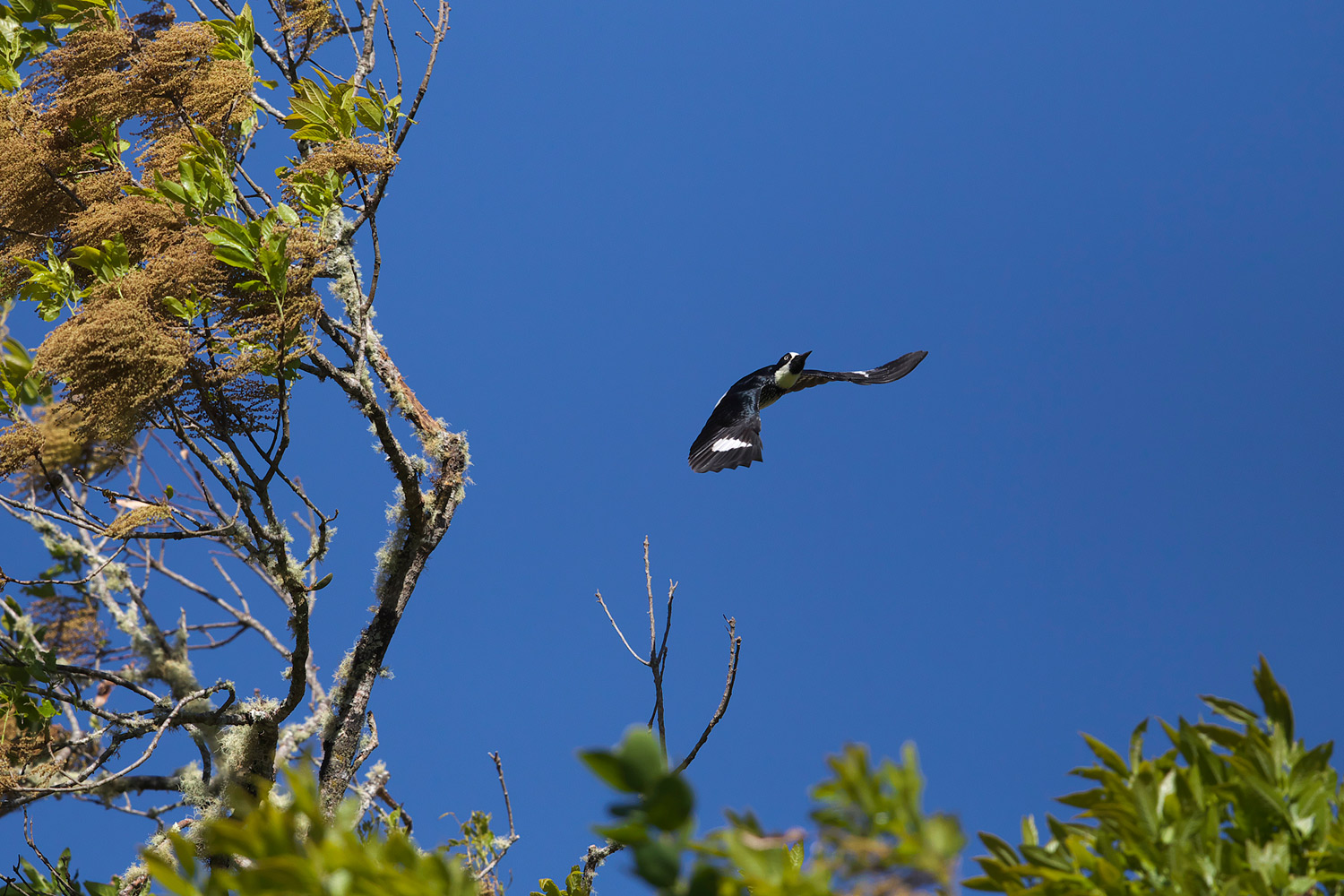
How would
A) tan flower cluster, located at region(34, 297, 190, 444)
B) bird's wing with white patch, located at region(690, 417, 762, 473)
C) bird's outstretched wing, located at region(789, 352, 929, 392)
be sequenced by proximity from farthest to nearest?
bird's outstretched wing, located at region(789, 352, 929, 392) → bird's wing with white patch, located at region(690, 417, 762, 473) → tan flower cluster, located at region(34, 297, 190, 444)

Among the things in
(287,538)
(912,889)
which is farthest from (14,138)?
(912,889)

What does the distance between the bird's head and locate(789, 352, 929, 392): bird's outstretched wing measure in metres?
0.07

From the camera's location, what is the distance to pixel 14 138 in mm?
2764

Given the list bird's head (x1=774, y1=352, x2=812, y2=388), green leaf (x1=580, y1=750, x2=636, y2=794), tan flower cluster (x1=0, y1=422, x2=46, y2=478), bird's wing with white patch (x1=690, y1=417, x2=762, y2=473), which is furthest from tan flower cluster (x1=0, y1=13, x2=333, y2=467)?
green leaf (x1=580, y1=750, x2=636, y2=794)

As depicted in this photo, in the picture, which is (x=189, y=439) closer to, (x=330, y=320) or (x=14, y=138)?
(x=330, y=320)

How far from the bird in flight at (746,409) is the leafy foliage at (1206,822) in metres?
1.83

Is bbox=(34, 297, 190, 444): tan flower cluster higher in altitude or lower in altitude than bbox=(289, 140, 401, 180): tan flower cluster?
lower

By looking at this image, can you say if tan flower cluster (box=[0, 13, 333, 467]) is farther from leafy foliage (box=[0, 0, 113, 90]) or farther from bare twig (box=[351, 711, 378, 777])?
bare twig (box=[351, 711, 378, 777])

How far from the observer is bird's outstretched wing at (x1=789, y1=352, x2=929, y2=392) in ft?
12.4

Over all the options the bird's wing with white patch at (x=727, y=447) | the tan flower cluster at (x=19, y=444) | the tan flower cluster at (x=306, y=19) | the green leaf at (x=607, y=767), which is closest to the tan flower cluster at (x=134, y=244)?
the tan flower cluster at (x=19, y=444)

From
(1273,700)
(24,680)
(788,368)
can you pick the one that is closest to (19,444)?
(24,680)

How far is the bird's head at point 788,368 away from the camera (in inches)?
140

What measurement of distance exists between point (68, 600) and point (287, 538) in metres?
1.77

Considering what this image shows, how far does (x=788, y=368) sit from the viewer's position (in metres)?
3.58
